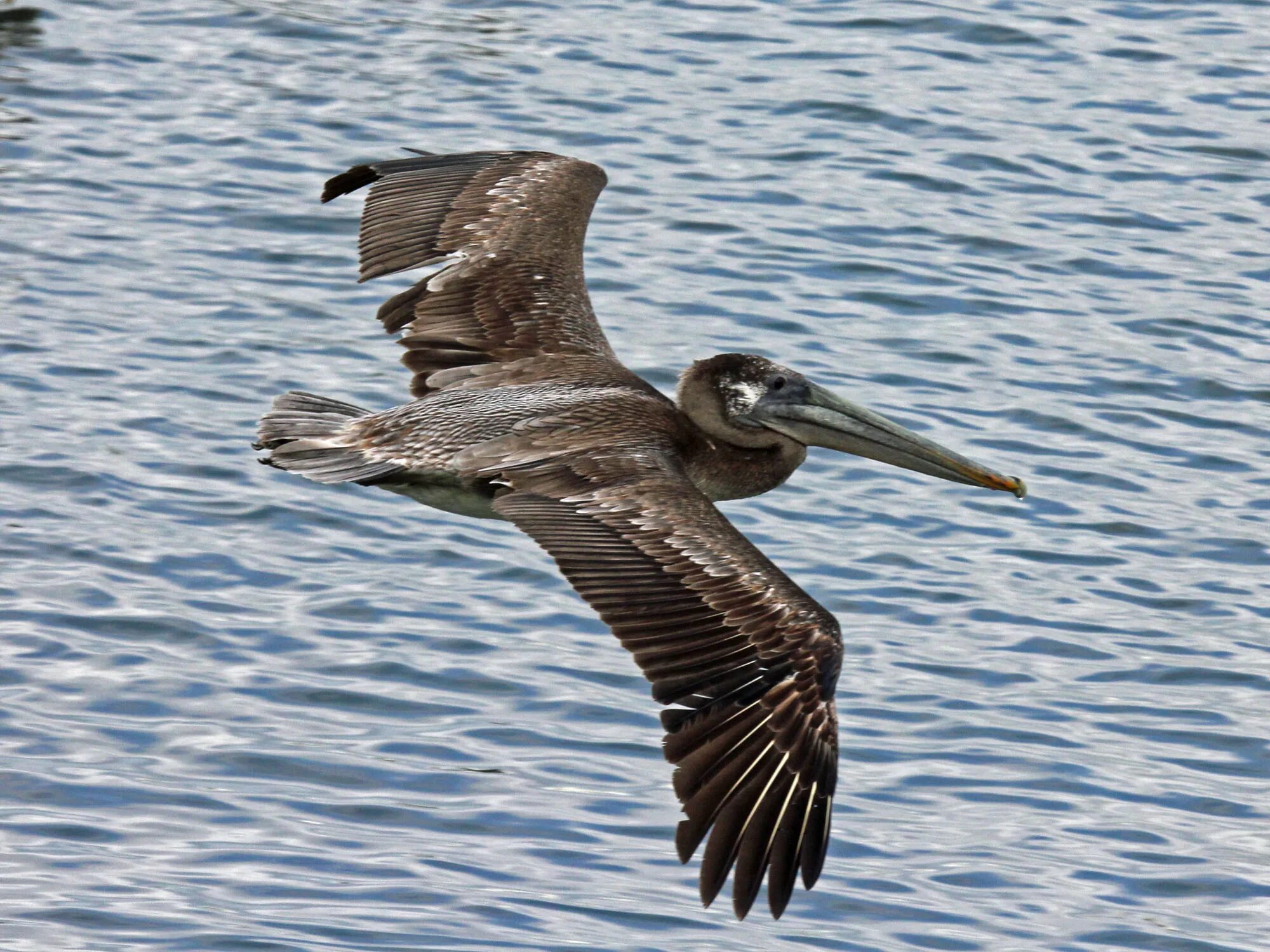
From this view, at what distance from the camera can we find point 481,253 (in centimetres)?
747

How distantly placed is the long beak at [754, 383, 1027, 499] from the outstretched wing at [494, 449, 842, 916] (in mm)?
740

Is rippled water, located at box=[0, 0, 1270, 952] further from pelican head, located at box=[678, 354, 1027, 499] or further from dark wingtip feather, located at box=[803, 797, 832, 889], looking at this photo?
dark wingtip feather, located at box=[803, 797, 832, 889]

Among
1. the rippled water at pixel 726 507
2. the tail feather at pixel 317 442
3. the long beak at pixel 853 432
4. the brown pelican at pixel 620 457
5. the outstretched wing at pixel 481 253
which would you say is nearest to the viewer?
the brown pelican at pixel 620 457

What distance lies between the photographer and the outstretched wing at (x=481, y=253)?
281 inches

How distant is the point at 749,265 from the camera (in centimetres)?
1061

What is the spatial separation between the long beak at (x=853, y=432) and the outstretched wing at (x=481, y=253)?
0.64m

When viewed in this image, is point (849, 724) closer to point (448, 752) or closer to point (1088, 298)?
point (448, 752)

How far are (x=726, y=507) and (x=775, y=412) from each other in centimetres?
176

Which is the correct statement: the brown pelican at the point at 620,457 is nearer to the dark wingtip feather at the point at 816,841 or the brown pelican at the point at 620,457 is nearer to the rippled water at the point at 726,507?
→ the dark wingtip feather at the point at 816,841

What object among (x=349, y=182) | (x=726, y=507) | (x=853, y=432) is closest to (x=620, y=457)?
(x=853, y=432)

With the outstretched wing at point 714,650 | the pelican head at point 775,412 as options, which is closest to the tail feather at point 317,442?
the outstretched wing at point 714,650

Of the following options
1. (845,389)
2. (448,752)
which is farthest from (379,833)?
(845,389)

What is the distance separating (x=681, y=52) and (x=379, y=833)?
7.89 m

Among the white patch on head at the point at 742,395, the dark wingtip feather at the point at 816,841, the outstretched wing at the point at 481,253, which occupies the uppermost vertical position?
the outstretched wing at the point at 481,253
